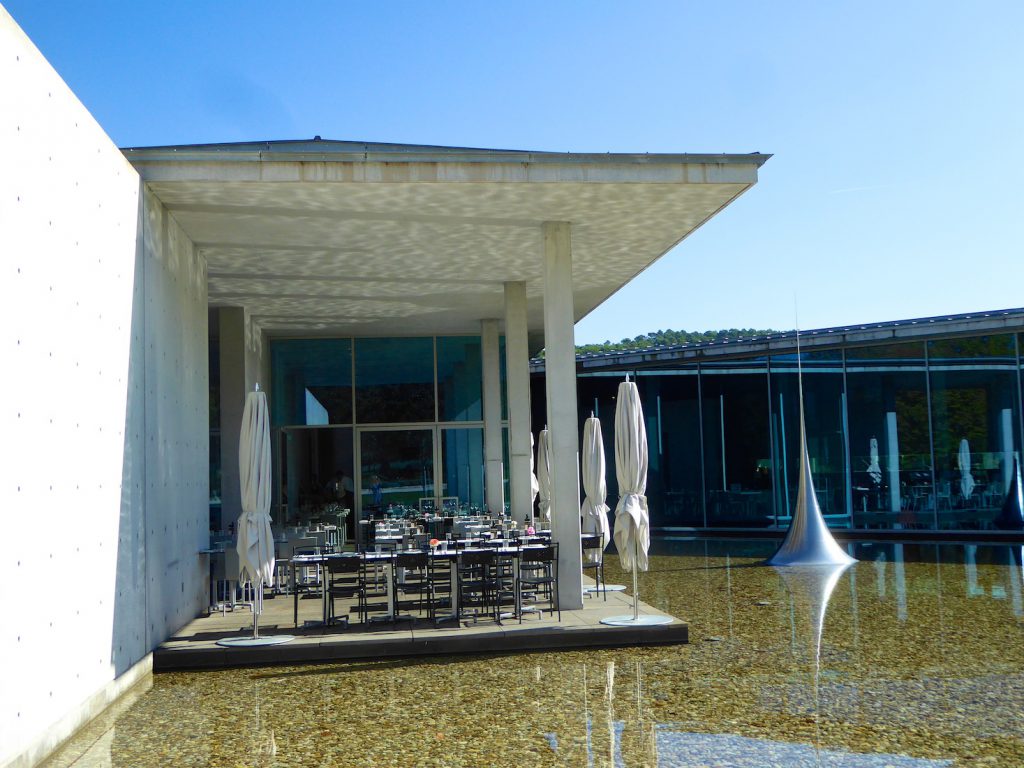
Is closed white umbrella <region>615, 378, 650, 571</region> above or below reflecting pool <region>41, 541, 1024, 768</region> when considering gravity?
above

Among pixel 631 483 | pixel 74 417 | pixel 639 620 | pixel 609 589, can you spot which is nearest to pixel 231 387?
pixel 609 589

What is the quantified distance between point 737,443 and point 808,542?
6.53 m

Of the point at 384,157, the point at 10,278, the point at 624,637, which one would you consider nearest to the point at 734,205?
the point at 384,157

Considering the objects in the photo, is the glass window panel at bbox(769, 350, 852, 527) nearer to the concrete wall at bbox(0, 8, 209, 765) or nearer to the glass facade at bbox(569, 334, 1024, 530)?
the glass facade at bbox(569, 334, 1024, 530)

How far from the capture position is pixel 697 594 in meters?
11.8

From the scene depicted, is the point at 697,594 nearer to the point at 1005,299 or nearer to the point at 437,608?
the point at 437,608

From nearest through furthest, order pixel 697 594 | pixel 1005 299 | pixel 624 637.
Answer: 1. pixel 624 637
2. pixel 697 594
3. pixel 1005 299

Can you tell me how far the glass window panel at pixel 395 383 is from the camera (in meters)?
19.9

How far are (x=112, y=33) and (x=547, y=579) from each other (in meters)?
14.2

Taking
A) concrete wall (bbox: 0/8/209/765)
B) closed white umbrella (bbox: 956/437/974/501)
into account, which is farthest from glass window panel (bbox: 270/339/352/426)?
closed white umbrella (bbox: 956/437/974/501)

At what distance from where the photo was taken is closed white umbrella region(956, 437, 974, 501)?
18719 mm

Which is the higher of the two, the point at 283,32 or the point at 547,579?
the point at 283,32

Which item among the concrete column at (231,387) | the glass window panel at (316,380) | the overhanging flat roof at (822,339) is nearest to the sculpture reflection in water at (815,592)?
the overhanging flat roof at (822,339)

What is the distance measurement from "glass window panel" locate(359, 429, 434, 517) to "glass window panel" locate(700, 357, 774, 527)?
6600 millimetres
